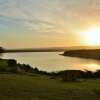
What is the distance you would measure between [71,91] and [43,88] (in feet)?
6.32

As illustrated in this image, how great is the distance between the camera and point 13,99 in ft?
46.9

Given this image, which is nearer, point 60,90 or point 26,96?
point 26,96

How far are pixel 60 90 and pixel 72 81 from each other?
6421 millimetres

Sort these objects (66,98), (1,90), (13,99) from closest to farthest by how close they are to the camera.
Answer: (13,99), (66,98), (1,90)

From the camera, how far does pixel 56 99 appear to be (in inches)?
584

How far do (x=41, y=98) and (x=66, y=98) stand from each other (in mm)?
1473

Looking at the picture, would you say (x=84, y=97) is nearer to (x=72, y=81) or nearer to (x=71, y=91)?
(x=71, y=91)

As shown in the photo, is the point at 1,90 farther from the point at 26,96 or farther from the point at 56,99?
the point at 56,99

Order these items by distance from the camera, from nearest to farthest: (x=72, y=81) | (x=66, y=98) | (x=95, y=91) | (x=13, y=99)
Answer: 1. (x=13, y=99)
2. (x=66, y=98)
3. (x=95, y=91)
4. (x=72, y=81)

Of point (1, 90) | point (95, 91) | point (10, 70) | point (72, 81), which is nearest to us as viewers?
point (1, 90)

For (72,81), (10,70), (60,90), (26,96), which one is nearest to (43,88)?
(60,90)

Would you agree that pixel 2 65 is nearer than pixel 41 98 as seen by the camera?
No

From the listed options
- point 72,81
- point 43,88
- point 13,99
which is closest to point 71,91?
point 43,88

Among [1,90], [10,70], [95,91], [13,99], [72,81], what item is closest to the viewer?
[13,99]
